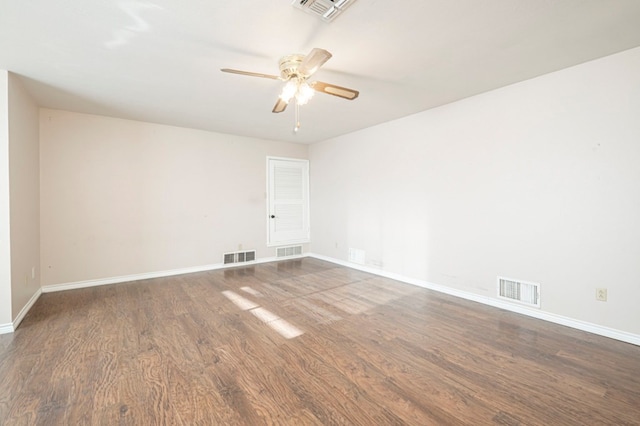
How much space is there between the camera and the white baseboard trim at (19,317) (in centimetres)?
257

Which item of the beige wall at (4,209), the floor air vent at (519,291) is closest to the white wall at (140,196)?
the beige wall at (4,209)

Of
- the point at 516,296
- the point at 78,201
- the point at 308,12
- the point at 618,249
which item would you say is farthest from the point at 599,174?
the point at 78,201

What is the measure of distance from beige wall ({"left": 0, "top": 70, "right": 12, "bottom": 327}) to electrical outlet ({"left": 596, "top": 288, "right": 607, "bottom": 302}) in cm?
562

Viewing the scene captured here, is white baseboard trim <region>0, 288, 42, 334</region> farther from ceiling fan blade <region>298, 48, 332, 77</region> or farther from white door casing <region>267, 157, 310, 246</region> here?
ceiling fan blade <region>298, 48, 332, 77</region>

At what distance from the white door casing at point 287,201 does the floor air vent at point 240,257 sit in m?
0.44

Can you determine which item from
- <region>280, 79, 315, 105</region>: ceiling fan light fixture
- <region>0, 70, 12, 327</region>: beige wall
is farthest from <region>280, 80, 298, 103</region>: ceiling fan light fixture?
<region>0, 70, 12, 327</region>: beige wall

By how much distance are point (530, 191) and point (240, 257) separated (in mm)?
4661

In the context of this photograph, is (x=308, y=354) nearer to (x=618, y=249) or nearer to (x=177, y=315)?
(x=177, y=315)

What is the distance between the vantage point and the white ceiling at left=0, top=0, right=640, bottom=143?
1826mm

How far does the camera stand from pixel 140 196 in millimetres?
4352

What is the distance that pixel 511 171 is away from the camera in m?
3.06

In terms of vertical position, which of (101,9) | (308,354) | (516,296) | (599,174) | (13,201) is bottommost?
(308,354)

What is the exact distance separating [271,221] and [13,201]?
11.9ft

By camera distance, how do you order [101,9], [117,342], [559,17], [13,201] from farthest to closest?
[13,201], [117,342], [559,17], [101,9]
